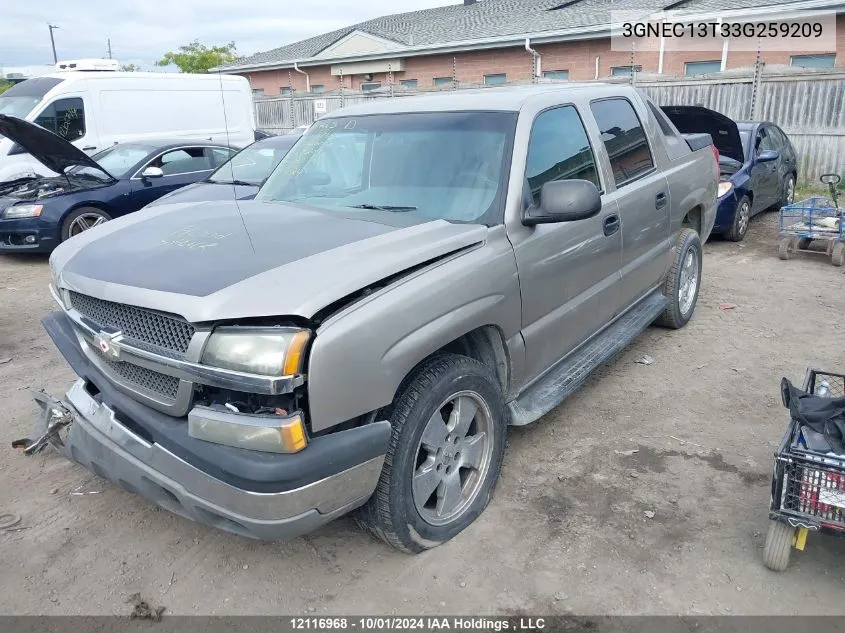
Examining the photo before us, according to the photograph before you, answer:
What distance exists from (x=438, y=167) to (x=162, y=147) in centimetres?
760

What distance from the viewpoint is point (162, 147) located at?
32.2 ft

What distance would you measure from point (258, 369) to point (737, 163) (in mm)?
8669

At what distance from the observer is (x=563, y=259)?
3619 millimetres

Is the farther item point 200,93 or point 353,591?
point 200,93

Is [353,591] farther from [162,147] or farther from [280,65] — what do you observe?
[280,65]

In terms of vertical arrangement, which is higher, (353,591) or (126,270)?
(126,270)

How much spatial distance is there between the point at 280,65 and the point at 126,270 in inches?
1089

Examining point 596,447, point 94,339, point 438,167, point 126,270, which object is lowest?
point 596,447

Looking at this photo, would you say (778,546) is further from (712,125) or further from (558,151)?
(712,125)

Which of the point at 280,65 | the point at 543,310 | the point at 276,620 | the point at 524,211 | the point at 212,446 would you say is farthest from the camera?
the point at 280,65

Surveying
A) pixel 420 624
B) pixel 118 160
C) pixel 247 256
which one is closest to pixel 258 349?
pixel 247 256

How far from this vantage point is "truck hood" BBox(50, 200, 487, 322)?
2.38 metres

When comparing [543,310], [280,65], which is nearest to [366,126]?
[543,310]

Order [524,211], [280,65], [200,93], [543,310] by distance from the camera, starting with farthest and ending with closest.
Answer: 1. [280,65]
2. [200,93]
3. [543,310]
4. [524,211]
